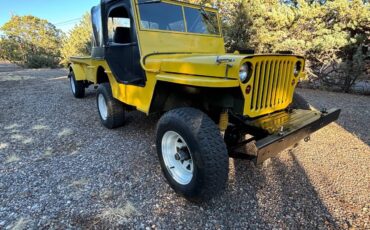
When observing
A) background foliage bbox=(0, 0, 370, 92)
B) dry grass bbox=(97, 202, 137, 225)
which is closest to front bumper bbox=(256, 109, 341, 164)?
dry grass bbox=(97, 202, 137, 225)

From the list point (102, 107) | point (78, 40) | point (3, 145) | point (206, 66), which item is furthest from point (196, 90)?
point (78, 40)

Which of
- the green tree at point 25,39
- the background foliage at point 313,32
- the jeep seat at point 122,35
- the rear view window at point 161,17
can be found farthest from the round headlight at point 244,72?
the green tree at point 25,39

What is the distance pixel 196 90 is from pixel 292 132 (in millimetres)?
1076

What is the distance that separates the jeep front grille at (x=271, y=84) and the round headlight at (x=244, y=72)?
0.29ft

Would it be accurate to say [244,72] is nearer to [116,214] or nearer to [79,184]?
[116,214]

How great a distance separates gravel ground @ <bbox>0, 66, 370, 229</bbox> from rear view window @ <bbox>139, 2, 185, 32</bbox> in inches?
71.5

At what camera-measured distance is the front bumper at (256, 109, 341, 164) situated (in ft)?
6.68


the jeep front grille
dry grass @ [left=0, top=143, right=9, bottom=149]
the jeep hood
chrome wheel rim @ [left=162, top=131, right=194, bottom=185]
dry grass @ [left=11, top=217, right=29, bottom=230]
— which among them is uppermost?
the jeep hood

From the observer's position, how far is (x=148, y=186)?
2.71 metres

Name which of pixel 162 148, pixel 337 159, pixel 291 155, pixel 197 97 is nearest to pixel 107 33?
pixel 197 97

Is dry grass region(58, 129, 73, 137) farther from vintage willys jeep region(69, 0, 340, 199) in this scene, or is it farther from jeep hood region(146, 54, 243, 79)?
jeep hood region(146, 54, 243, 79)

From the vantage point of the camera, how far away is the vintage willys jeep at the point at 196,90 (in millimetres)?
2145

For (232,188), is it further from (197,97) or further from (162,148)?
(197,97)

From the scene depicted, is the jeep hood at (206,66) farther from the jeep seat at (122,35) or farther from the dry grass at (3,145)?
the dry grass at (3,145)
